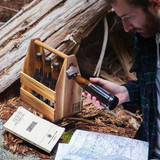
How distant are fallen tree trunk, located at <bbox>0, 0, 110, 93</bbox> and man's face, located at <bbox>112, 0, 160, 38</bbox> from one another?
1.06 metres

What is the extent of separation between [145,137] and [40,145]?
27.2 inches

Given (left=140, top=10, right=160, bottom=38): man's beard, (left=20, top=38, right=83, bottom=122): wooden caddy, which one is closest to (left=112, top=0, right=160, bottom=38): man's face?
(left=140, top=10, right=160, bottom=38): man's beard

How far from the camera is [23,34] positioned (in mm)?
2410

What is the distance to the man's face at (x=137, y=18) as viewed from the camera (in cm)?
134

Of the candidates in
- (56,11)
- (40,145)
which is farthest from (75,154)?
(56,11)

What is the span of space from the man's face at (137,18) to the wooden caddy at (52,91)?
643 mm

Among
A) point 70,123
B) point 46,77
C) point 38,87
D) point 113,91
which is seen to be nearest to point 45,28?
point 46,77

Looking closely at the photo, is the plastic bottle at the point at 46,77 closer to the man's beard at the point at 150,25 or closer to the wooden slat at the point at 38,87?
the wooden slat at the point at 38,87

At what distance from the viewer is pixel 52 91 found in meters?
1.96

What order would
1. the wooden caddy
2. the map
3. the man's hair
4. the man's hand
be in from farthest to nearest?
the wooden caddy < the man's hand < the map < the man's hair

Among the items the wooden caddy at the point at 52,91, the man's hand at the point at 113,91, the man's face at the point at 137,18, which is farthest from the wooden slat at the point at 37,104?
the man's face at the point at 137,18

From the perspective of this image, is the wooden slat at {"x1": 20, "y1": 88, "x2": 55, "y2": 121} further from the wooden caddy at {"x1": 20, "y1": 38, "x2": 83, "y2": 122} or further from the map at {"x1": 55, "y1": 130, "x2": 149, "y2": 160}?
the map at {"x1": 55, "y1": 130, "x2": 149, "y2": 160}

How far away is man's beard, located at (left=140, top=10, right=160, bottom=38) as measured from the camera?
4.45 ft

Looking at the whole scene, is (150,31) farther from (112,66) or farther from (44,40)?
(112,66)
